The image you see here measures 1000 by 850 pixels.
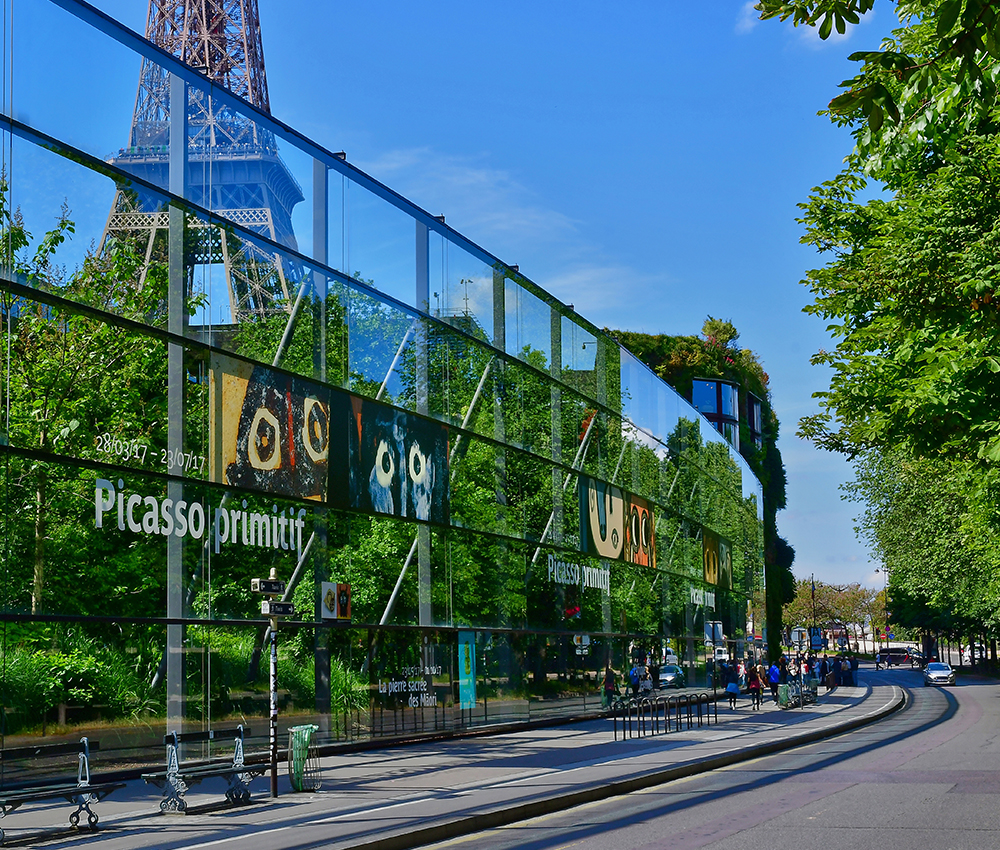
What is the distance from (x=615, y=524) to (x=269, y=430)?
19828 millimetres

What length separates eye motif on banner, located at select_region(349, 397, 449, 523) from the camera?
23172 mm

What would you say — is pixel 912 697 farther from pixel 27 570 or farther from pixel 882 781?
pixel 27 570

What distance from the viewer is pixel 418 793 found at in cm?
1523

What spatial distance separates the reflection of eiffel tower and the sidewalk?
324 inches

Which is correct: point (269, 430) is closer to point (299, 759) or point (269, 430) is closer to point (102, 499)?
point (102, 499)

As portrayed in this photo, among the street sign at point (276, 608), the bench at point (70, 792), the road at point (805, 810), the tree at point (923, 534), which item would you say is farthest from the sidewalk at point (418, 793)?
the tree at point (923, 534)

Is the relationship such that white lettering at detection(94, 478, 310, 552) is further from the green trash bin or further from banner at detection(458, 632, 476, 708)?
banner at detection(458, 632, 476, 708)

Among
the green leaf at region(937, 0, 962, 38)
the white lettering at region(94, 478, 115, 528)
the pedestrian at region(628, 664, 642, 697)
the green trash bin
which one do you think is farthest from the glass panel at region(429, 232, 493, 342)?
the green leaf at region(937, 0, 962, 38)

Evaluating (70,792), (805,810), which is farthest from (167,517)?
(805,810)

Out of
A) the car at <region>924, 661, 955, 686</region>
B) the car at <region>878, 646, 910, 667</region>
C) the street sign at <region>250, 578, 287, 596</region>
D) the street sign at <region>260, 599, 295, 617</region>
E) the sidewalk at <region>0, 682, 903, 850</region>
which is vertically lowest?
the car at <region>878, 646, 910, 667</region>

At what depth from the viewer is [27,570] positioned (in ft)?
51.4

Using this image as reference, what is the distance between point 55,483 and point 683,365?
5975cm

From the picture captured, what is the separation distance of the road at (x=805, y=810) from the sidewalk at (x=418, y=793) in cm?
46

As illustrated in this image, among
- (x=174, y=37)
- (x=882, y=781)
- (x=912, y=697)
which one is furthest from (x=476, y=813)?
(x=174, y=37)
